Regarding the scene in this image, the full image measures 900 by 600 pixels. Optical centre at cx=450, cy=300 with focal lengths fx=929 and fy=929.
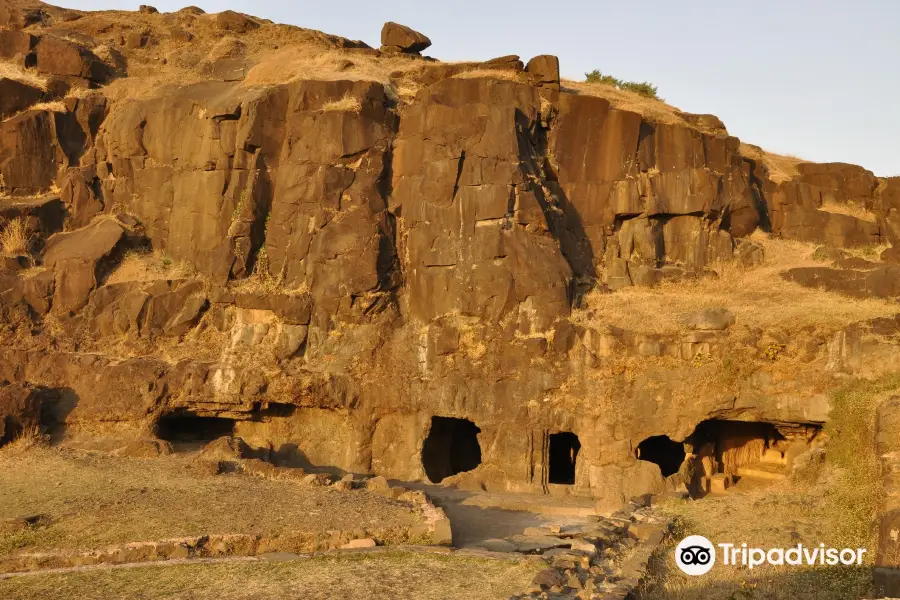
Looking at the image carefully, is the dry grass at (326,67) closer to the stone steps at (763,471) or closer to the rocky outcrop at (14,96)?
the rocky outcrop at (14,96)

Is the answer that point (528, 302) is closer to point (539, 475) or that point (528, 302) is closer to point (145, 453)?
point (539, 475)

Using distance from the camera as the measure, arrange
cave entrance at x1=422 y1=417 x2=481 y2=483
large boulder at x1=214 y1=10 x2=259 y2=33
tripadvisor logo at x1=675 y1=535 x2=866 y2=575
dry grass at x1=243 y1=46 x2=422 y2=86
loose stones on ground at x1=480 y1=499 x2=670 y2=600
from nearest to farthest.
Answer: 1. loose stones on ground at x1=480 y1=499 x2=670 y2=600
2. tripadvisor logo at x1=675 y1=535 x2=866 y2=575
3. cave entrance at x1=422 y1=417 x2=481 y2=483
4. dry grass at x1=243 y1=46 x2=422 y2=86
5. large boulder at x1=214 y1=10 x2=259 y2=33

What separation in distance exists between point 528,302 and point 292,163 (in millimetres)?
8019

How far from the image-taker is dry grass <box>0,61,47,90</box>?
1204 inches

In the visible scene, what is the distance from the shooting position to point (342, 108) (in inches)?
1044

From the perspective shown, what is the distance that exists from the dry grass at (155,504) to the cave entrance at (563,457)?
815cm

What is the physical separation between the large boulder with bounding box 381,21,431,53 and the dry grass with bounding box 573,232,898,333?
13.2 meters

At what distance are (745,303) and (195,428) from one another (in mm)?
15399

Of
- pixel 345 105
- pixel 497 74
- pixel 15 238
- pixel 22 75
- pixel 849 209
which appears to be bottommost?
pixel 15 238

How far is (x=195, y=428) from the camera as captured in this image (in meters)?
26.2

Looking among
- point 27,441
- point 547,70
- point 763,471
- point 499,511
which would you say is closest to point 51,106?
point 27,441

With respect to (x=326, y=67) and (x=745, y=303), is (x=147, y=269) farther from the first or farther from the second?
(x=745, y=303)

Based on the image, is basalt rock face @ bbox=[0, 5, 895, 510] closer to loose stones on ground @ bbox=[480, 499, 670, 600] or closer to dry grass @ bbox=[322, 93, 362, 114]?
dry grass @ bbox=[322, 93, 362, 114]

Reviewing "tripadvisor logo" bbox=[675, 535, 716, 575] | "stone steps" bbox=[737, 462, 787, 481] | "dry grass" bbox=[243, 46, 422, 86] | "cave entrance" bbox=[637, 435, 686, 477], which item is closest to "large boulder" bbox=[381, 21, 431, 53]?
"dry grass" bbox=[243, 46, 422, 86]
